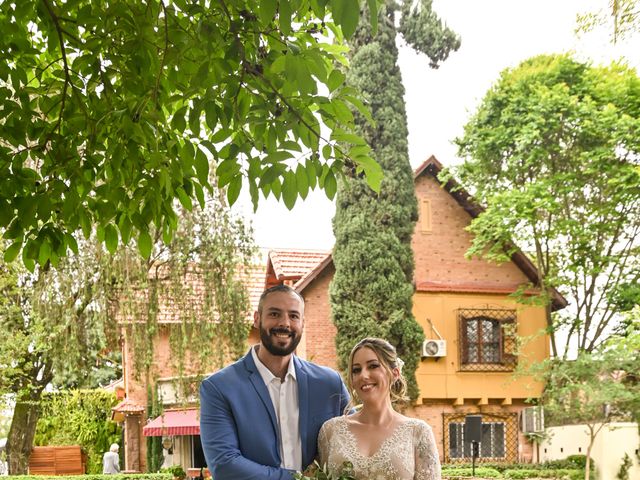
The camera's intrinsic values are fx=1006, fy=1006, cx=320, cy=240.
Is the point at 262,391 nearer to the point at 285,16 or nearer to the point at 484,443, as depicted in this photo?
the point at 285,16

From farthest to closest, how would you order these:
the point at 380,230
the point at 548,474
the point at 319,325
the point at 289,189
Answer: the point at 319,325
the point at 380,230
the point at 548,474
the point at 289,189

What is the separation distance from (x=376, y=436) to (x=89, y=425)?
32.5 m

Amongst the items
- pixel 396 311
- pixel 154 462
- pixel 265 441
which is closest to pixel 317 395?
pixel 265 441

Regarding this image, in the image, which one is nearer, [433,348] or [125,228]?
[125,228]

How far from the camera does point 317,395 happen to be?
4504 millimetres

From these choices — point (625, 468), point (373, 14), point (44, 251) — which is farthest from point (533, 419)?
point (373, 14)

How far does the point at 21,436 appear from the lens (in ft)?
77.9

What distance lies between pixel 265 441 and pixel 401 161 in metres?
21.0

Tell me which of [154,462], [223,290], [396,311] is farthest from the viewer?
[154,462]

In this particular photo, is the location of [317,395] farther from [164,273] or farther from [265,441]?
[164,273]

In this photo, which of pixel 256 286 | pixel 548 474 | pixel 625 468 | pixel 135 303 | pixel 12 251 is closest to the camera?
pixel 12 251

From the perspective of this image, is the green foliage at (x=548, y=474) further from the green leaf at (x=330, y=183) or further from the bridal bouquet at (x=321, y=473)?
the green leaf at (x=330, y=183)

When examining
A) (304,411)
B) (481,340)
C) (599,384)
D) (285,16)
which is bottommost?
(599,384)

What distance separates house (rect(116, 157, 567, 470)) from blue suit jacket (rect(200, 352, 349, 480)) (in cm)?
2157
